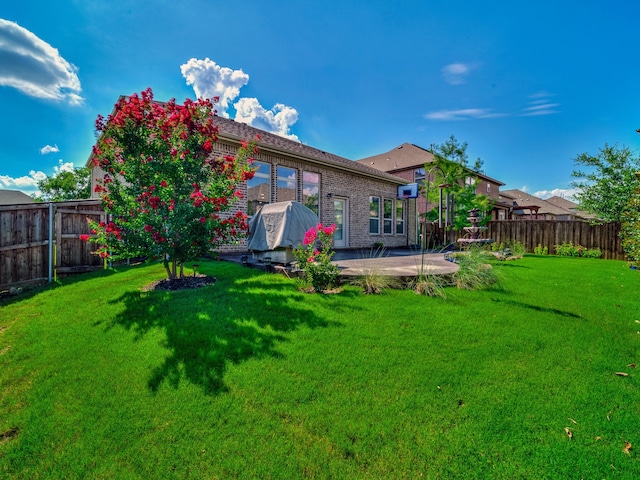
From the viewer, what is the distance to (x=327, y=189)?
13016mm

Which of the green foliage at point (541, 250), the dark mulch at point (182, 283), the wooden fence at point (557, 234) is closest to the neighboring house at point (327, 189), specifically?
the wooden fence at point (557, 234)

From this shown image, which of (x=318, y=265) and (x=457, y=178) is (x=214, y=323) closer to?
(x=318, y=265)

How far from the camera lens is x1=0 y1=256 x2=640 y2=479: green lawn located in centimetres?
197

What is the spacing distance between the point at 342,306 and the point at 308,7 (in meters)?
9.16

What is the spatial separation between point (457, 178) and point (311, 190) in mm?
11549

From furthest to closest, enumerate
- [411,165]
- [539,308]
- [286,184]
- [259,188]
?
[411,165], [286,184], [259,188], [539,308]

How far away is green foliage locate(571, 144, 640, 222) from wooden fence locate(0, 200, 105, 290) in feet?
68.7

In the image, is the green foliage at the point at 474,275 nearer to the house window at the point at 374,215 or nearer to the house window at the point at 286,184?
the house window at the point at 286,184

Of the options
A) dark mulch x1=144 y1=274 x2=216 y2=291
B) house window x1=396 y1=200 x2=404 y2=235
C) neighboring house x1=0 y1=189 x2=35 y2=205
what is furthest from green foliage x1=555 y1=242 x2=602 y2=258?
neighboring house x1=0 y1=189 x2=35 y2=205

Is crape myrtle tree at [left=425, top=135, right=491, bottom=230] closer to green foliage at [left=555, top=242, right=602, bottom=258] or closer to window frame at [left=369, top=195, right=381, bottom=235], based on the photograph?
window frame at [left=369, top=195, right=381, bottom=235]

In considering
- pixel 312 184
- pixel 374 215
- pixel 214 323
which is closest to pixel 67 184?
→ pixel 312 184

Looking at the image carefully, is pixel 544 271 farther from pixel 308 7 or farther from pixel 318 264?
pixel 308 7

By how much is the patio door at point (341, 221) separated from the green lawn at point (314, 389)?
29.2 ft

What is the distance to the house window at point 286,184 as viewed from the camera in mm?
11305
